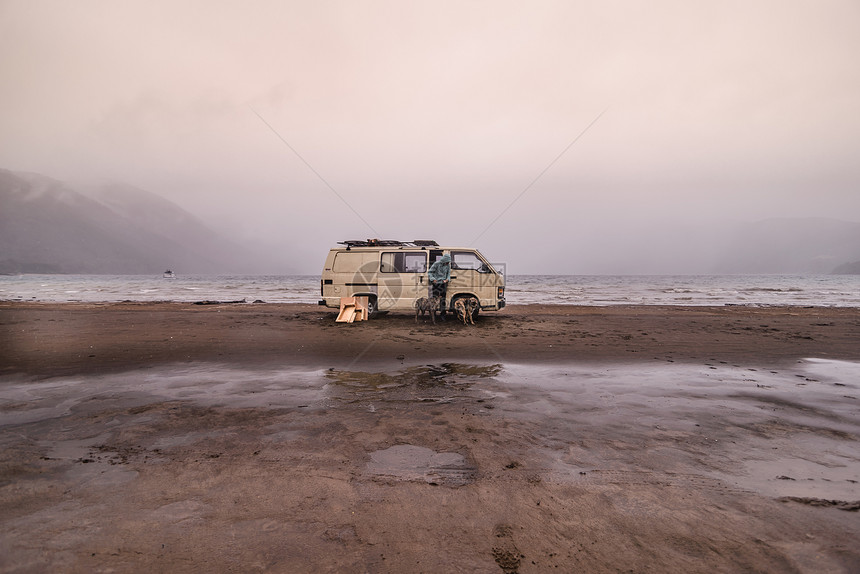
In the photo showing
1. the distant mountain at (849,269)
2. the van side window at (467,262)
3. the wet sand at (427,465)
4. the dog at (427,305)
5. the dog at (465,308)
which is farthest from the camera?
the distant mountain at (849,269)

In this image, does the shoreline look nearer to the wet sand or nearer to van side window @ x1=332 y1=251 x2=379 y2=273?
the wet sand

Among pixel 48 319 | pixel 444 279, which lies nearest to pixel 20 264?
pixel 48 319

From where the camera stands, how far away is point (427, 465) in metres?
3.50

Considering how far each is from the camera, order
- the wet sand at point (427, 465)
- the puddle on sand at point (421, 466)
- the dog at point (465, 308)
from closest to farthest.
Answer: the wet sand at point (427, 465)
the puddle on sand at point (421, 466)
the dog at point (465, 308)

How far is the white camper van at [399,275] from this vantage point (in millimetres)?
13836

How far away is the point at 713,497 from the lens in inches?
119

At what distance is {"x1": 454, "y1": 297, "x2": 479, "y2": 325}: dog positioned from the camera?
13.7 meters

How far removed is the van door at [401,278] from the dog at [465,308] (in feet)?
4.05

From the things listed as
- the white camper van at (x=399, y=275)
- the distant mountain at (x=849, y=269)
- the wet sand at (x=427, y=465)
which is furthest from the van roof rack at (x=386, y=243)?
the distant mountain at (x=849, y=269)

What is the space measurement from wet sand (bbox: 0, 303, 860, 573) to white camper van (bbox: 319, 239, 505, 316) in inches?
235

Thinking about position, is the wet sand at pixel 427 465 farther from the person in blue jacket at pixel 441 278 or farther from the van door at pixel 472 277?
the van door at pixel 472 277

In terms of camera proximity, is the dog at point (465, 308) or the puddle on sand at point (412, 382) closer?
the puddle on sand at point (412, 382)

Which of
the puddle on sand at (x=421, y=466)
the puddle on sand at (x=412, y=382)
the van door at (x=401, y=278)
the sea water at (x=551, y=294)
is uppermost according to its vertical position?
the van door at (x=401, y=278)

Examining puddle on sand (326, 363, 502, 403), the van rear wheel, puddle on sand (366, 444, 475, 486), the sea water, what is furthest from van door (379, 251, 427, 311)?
the sea water
